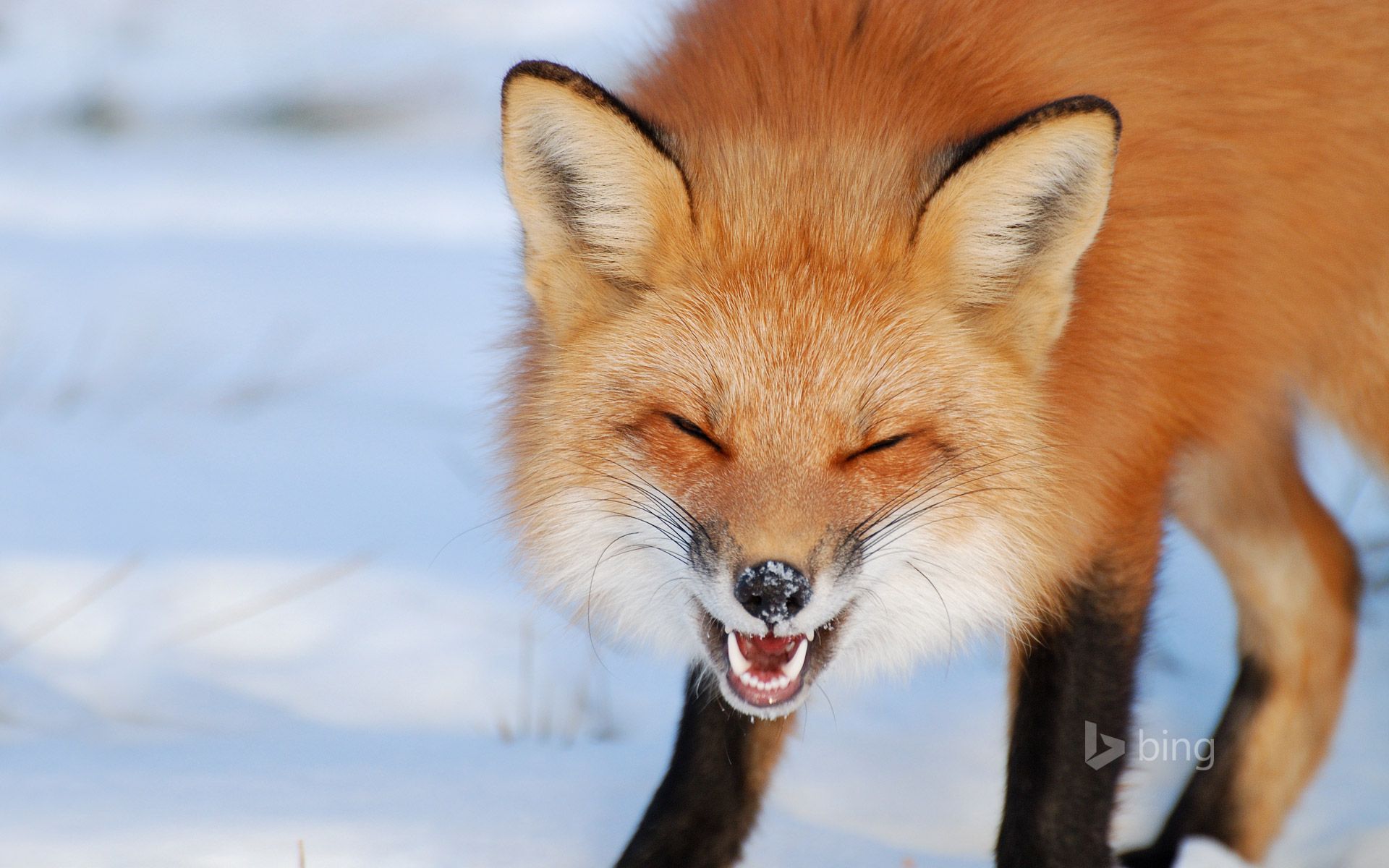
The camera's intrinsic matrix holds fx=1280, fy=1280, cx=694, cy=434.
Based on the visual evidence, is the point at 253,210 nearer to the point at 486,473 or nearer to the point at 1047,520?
the point at 486,473

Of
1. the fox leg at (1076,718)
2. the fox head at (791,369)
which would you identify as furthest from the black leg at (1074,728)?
the fox head at (791,369)

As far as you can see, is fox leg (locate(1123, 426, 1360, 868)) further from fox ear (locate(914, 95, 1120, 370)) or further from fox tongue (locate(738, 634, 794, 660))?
fox tongue (locate(738, 634, 794, 660))

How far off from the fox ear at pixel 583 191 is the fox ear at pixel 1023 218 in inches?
14.8

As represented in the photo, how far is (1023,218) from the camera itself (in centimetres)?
177

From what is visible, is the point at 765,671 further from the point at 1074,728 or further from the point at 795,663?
the point at 1074,728

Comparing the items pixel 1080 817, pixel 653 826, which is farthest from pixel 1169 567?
pixel 653 826

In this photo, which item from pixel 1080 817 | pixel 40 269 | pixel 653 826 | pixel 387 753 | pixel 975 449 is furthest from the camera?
Answer: pixel 40 269

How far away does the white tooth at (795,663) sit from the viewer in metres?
1.79

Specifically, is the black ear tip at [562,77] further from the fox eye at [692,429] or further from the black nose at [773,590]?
the black nose at [773,590]

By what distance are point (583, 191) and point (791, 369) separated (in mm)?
409

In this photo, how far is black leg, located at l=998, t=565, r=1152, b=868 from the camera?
6.54ft

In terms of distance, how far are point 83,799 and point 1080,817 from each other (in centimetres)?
159

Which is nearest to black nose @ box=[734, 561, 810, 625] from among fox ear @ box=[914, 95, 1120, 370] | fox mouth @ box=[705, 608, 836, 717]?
fox mouth @ box=[705, 608, 836, 717]

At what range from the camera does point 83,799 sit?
6.78ft
